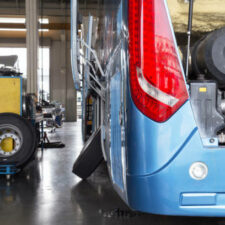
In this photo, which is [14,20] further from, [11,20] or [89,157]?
[89,157]

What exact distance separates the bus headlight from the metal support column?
32.1ft

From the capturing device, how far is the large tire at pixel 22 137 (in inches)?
186

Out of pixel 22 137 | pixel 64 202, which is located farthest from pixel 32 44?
pixel 64 202

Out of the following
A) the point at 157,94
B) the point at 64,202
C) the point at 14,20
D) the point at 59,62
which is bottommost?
the point at 64,202

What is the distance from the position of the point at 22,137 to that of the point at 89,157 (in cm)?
106

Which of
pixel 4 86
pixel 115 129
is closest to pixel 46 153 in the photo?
pixel 4 86

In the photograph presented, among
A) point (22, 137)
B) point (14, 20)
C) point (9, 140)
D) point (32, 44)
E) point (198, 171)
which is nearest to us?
point (198, 171)

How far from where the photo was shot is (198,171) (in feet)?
5.76

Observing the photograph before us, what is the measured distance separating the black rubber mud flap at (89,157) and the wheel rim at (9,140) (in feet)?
3.02

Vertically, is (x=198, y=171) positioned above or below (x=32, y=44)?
below

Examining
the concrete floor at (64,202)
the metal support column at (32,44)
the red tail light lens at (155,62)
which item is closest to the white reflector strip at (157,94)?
the red tail light lens at (155,62)

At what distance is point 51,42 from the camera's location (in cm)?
2038

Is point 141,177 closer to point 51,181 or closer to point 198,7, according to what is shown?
point 198,7

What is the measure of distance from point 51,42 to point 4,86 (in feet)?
52.4
